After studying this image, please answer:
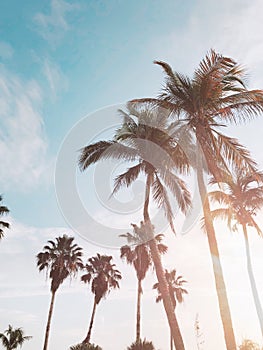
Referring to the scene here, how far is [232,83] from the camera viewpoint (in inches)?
542

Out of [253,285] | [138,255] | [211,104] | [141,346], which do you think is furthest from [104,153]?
[138,255]

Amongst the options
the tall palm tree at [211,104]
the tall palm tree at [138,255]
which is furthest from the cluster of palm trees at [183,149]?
the tall palm tree at [138,255]

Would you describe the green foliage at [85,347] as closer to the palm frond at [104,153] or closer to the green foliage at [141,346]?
the green foliage at [141,346]

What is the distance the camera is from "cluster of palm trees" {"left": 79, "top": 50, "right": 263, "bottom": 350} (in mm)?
13117

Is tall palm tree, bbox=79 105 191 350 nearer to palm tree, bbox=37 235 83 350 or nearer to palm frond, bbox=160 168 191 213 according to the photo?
palm frond, bbox=160 168 191 213

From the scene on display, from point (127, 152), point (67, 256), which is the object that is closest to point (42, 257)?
point (67, 256)

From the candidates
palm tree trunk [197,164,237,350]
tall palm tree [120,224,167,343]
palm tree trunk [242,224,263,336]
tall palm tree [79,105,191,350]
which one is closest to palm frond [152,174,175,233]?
tall palm tree [79,105,191,350]

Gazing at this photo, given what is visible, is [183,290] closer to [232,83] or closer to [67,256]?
→ [67,256]

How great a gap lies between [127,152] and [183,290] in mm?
35237

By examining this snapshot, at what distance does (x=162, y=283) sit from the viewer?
15.5 metres

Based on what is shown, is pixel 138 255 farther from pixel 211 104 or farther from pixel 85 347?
pixel 211 104

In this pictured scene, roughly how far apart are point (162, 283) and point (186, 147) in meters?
6.54

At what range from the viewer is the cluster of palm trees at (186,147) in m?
13.1

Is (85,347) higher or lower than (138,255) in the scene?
lower
